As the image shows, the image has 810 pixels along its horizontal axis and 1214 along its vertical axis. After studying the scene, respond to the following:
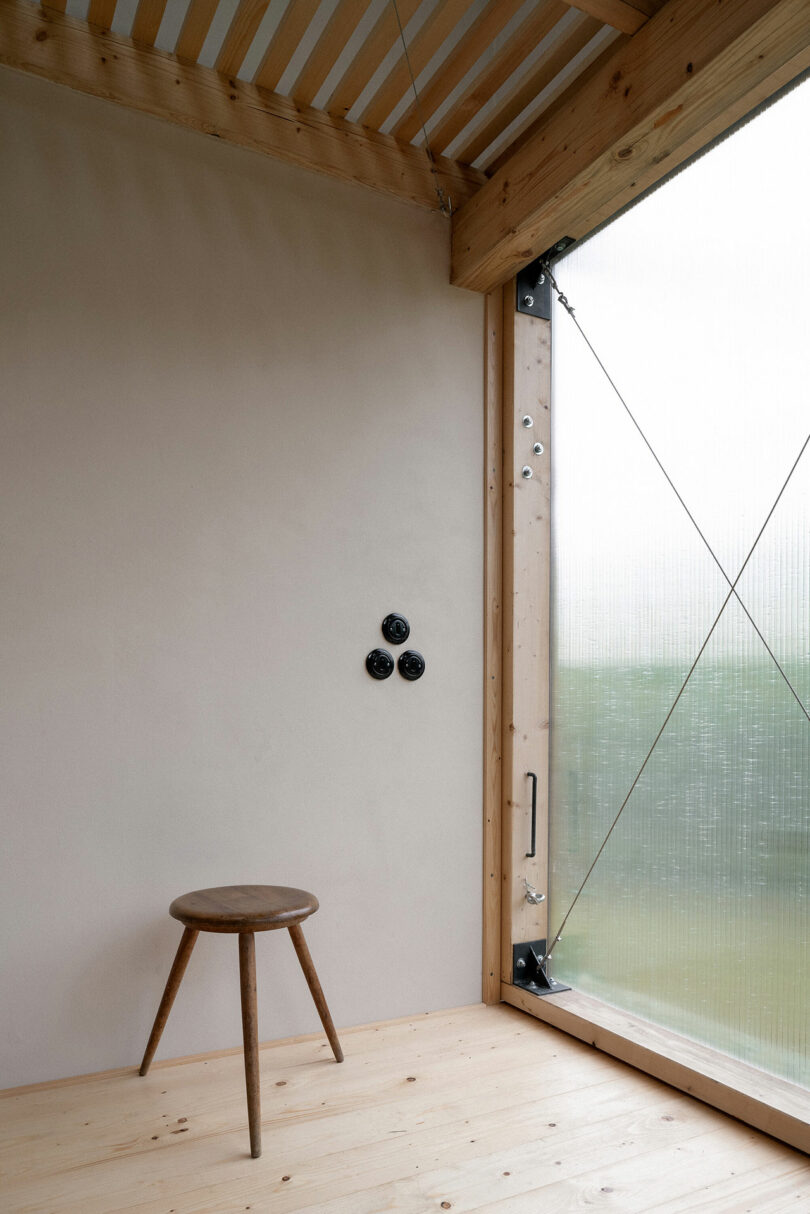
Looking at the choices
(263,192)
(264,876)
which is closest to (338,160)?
(263,192)

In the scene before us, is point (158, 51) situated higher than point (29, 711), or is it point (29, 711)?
point (158, 51)

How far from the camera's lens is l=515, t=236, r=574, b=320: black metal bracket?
120 inches

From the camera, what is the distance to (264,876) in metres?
2.58

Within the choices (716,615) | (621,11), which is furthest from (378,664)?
(621,11)

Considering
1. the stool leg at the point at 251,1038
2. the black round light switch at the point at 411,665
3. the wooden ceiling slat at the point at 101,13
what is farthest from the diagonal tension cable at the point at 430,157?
the stool leg at the point at 251,1038

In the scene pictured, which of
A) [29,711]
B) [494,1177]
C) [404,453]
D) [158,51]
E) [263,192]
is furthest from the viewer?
[404,453]

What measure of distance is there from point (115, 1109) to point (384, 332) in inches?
94.2

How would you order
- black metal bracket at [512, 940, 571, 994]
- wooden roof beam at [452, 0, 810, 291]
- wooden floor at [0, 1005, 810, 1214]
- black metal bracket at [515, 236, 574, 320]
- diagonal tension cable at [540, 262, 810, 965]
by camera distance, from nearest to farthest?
wooden floor at [0, 1005, 810, 1214], wooden roof beam at [452, 0, 810, 291], diagonal tension cable at [540, 262, 810, 965], black metal bracket at [512, 940, 571, 994], black metal bracket at [515, 236, 574, 320]

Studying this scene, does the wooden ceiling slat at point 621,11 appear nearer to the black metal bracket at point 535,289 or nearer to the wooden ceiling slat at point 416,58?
the wooden ceiling slat at point 416,58

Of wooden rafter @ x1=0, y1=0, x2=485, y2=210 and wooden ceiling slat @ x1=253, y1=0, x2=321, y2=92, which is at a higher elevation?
wooden ceiling slat @ x1=253, y1=0, x2=321, y2=92

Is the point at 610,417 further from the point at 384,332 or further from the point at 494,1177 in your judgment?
the point at 494,1177

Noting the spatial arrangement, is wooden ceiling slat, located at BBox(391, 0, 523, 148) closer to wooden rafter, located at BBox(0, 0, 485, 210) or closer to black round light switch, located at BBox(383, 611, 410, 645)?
wooden rafter, located at BBox(0, 0, 485, 210)

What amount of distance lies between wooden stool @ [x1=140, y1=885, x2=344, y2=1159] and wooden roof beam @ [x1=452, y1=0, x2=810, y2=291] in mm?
2095

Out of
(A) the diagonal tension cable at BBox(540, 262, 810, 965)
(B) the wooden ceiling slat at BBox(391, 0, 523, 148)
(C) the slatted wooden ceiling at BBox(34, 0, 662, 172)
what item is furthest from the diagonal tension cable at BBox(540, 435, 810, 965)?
(B) the wooden ceiling slat at BBox(391, 0, 523, 148)
